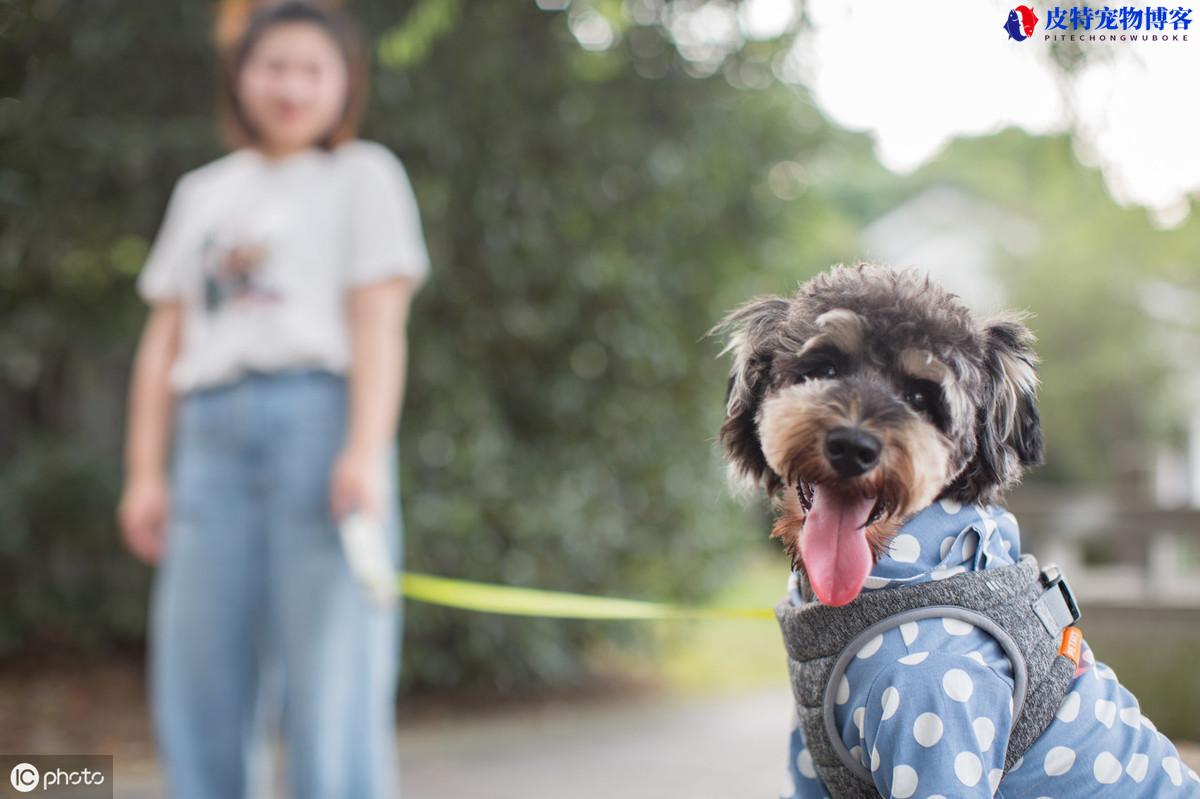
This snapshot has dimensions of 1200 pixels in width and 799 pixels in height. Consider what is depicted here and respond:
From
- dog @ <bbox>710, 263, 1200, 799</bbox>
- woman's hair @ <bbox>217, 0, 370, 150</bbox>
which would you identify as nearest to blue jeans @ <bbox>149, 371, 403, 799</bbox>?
woman's hair @ <bbox>217, 0, 370, 150</bbox>

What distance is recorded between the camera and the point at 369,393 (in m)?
3.24

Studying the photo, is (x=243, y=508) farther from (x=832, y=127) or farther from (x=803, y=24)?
(x=832, y=127)

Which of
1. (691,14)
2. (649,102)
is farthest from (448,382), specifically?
(691,14)

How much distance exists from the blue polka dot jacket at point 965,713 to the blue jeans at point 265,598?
1785mm

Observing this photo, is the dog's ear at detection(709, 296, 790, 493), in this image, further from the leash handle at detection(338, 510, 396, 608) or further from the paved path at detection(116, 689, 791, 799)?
the paved path at detection(116, 689, 791, 799)

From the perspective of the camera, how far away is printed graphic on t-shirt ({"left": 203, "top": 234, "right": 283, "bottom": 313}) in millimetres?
3229

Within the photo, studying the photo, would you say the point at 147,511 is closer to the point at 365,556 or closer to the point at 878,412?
the point at 365,556

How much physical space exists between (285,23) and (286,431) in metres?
1.23

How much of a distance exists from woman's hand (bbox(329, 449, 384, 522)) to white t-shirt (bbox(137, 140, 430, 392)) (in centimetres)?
30

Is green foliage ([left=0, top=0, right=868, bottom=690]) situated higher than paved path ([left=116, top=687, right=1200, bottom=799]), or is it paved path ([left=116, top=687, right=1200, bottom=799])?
green foliage ([left=0, top=0, right=868, bottom=690])

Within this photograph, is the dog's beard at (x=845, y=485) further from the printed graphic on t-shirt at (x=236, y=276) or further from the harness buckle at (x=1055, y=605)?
the printed graphic on t-shirt at (x=236, y=276)

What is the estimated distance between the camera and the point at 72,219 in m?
6.38

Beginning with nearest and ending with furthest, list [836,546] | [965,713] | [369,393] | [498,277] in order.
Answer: [965,713]
[836,546]
[369,393]
[498,277]

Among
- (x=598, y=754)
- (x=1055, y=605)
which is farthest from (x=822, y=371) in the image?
(x=598, y=754)
